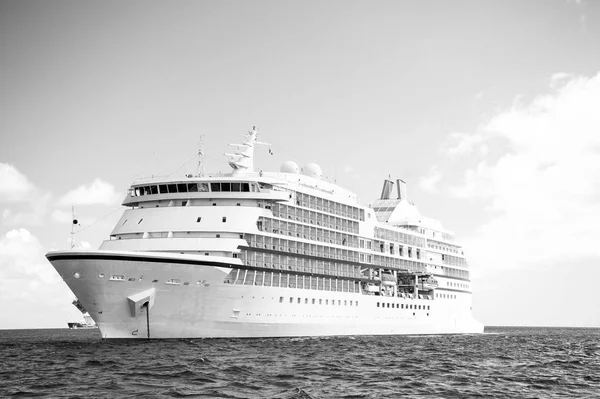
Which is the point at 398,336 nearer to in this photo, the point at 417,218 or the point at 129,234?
the point at 417,218

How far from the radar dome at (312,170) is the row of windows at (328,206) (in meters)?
3.37

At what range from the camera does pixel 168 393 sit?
2128 cm

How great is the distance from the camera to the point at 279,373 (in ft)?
86.8

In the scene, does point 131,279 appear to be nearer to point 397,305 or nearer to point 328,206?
point 328,206

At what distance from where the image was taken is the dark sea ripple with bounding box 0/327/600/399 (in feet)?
73.4

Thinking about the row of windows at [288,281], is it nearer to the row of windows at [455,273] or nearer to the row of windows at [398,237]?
the row of windows at [398,237]

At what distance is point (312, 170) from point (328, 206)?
427cm

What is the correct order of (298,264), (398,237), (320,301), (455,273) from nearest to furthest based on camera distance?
(298,264) < (320,301) < (398,237) < (455,273)

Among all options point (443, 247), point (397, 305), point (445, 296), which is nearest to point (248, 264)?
point (397, 305)

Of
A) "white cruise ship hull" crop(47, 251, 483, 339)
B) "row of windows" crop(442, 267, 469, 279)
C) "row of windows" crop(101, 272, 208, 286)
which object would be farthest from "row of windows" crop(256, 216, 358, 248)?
"row of windows" crop(442, 267, 469, 279)

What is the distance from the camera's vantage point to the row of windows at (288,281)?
1752 inches

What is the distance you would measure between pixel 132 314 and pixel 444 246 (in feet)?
149

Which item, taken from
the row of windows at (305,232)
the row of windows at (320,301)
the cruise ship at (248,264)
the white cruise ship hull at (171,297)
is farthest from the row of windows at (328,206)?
the white cruise ship hull at (171,297)

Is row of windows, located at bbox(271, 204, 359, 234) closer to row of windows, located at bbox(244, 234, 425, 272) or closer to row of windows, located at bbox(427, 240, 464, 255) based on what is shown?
row of windows, located at bbox(244, 234, 425, 272)
